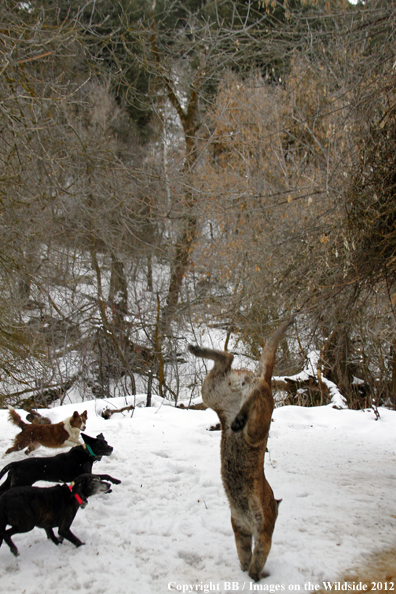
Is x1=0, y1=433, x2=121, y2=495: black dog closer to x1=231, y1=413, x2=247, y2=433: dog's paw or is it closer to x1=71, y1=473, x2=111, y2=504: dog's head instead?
x1=71, y1=473, x2=111, y2=504: dog's head

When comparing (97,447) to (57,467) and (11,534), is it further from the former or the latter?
(11,534)

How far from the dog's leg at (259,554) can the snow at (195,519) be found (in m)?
0.08

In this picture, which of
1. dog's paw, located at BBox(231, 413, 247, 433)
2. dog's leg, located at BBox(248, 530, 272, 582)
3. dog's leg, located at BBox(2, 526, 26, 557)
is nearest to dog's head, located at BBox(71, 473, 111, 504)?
dog's leg, located at BBox(2, 526, 26, 557)

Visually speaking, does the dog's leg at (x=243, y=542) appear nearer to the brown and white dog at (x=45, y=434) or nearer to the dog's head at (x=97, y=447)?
the dog's head at (x=97, y=447)

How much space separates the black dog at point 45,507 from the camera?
307cm

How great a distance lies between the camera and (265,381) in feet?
9.29

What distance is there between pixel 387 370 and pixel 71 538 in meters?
8.48

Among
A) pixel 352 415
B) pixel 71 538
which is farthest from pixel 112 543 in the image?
pixel 352 415

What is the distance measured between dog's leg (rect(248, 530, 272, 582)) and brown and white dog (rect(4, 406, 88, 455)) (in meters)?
3.16

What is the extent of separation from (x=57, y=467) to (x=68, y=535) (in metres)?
0.91

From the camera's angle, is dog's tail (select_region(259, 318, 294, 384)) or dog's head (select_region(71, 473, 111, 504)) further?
dog's head (select_region(71, 473, 111, 504))

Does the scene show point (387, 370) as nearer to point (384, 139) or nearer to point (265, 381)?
point (384, 139)

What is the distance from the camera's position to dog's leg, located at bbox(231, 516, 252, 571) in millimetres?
2986

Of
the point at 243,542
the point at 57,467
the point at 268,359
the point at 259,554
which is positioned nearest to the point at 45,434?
the point at 57,467
